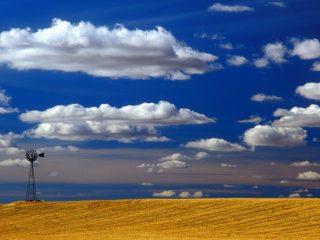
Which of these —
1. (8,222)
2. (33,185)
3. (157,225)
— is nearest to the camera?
(157,225)

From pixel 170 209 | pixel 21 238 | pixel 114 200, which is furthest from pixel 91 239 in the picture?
pixel 114 200

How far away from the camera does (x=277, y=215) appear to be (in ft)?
226

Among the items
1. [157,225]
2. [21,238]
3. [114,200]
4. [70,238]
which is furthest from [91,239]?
[114,200]

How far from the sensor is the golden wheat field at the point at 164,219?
5847 cm

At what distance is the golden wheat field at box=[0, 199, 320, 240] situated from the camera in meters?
58.5

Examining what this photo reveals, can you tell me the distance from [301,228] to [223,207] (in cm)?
1594

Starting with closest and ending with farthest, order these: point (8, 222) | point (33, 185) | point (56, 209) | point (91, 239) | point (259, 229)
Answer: point (91, 239) → point (259, 229) → point (8, 222) → point (56, 209) → point (33, 185)

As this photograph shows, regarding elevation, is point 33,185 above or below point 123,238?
above

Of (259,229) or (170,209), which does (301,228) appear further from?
(170,209)

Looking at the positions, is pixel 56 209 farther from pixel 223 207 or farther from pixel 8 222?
pixel 223 207

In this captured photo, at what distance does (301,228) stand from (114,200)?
3253 centimetres

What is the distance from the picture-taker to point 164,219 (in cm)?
7181

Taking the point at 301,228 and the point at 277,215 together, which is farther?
the point at 277,215

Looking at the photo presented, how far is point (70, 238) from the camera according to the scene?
54125 mm
